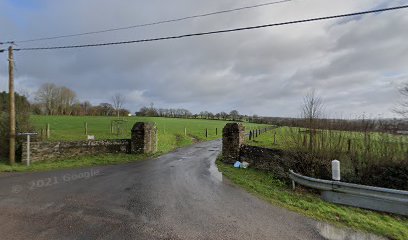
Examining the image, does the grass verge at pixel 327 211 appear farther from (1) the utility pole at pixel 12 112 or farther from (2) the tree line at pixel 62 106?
(2) the tree line at pixel 62 106

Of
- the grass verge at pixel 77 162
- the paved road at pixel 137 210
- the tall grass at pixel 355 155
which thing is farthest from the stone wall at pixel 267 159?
the grass verge at pixel 77 162

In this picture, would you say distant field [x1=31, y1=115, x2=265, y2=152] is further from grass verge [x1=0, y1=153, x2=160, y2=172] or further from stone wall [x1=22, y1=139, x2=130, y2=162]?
grass verge [x1=0, y1=153, x2=160, y2=172]

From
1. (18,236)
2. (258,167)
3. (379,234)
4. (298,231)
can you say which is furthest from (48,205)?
(258,167)

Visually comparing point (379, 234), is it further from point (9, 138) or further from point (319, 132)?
point (9, 138)

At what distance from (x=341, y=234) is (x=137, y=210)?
4467mm

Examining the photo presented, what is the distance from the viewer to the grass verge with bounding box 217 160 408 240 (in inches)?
237

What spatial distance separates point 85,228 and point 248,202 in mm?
4176

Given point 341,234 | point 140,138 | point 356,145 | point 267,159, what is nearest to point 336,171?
point 341,234

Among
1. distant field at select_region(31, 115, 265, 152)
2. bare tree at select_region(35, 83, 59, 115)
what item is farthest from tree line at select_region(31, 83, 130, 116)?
distant field at select_region(31, 115, 265, 152)

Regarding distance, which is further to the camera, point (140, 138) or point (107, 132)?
point (107, 132)

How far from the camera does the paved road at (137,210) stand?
5.34 metres

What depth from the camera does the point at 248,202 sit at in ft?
25.2

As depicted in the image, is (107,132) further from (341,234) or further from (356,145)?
(341,234)

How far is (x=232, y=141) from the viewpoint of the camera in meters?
15.3
